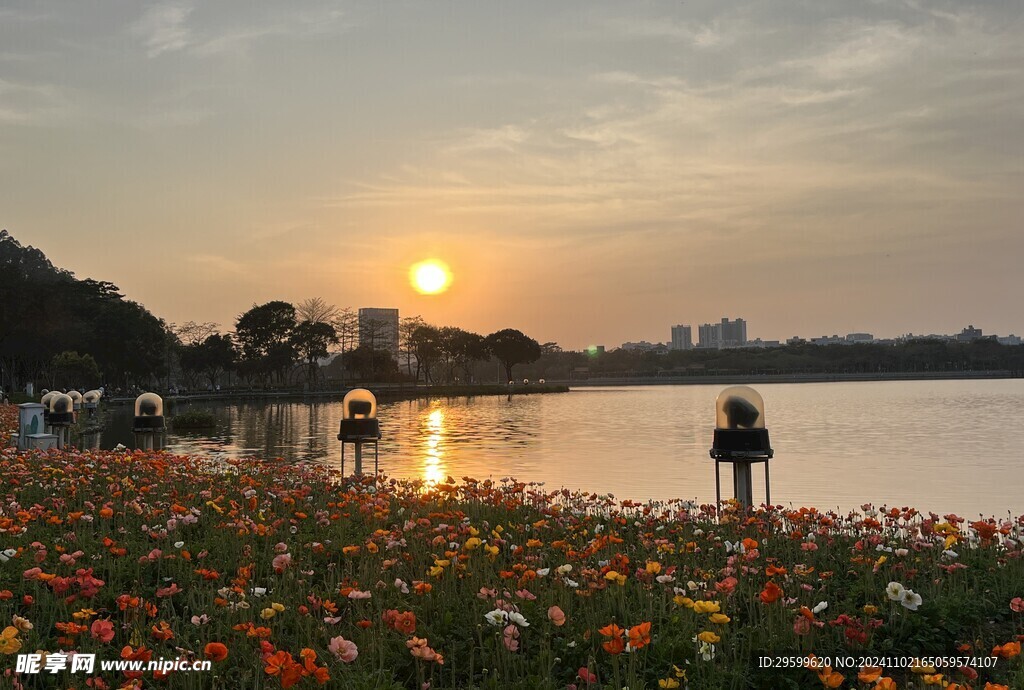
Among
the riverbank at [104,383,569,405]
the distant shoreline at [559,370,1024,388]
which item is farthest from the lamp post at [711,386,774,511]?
the distant shoreline at [559,370,1024,388]

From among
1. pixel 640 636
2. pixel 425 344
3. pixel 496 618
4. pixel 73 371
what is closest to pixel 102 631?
pixel 496 618

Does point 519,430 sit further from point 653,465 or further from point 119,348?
point 119,348

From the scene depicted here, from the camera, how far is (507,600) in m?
4.80

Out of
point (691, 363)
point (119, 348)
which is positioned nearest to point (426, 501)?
point (119, 348)

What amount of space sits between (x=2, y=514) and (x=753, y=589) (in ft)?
21.6

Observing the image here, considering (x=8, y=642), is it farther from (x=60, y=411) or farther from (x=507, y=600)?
(x=60, y=411)

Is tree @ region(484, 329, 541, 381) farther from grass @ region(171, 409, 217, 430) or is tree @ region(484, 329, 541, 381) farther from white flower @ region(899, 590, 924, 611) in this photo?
white flower @ region(899, 590, 924, 611)

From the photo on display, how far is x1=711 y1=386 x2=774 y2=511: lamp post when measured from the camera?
328 inches

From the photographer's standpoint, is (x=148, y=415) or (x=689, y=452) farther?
(x=689, y=452)

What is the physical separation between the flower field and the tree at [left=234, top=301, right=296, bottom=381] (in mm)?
85848

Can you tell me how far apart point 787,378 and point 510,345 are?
190ft

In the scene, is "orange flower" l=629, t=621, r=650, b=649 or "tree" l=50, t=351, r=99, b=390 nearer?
"orange flower" l=629, t=621, r=650, b=649

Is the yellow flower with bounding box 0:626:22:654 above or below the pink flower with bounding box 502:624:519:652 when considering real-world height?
above

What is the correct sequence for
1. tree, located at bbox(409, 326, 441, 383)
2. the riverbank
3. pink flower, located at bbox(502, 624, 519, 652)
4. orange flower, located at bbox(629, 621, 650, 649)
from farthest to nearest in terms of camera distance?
tree, located at bbox(409, 326, 441, 383) → the riverbank → pink flower, located at bbox(502, 624, 519, 652) → orange flower, located at bbox(629, 621, 650, 649)
